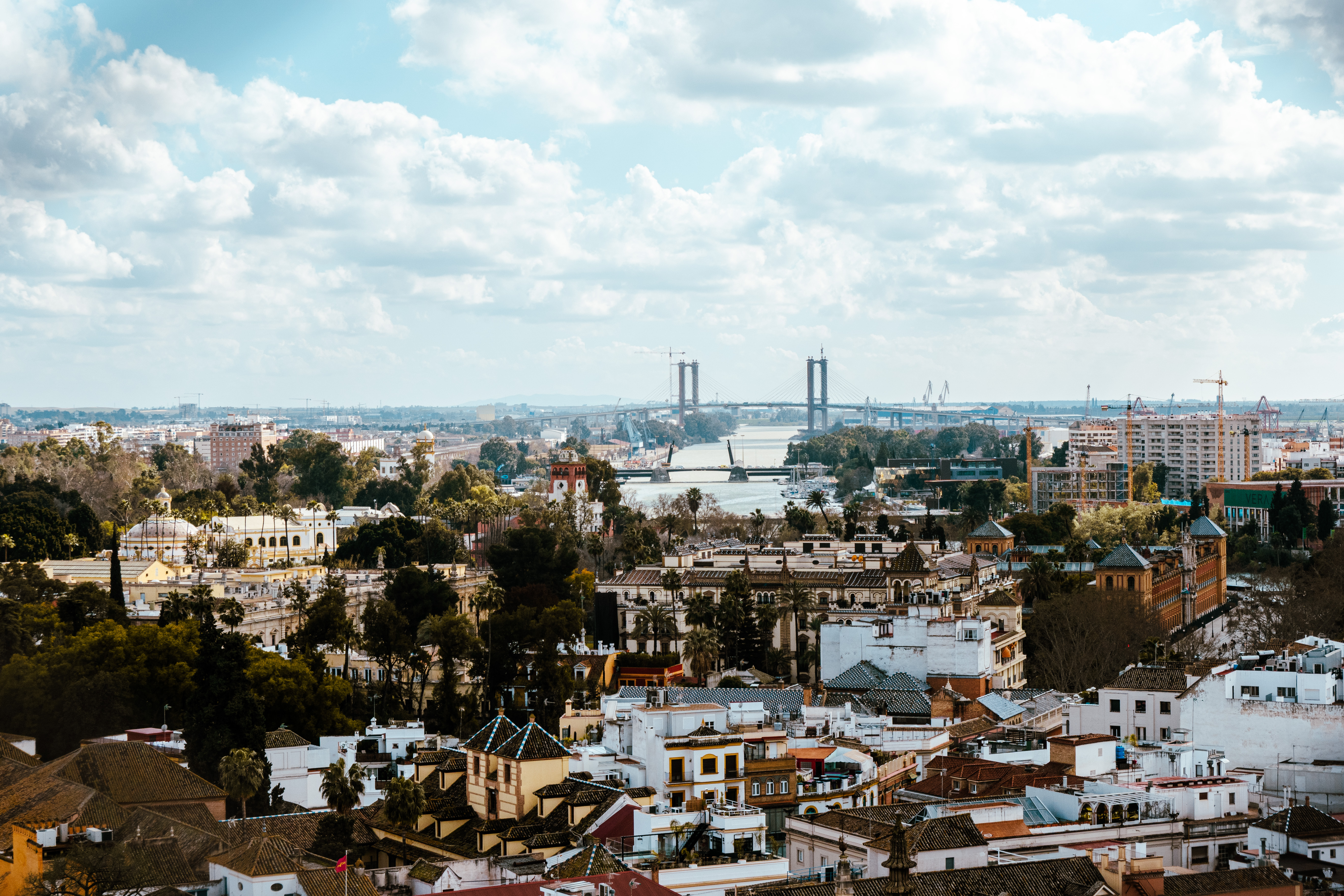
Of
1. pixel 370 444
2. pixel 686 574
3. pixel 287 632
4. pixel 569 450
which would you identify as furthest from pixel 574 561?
pixel 370 444

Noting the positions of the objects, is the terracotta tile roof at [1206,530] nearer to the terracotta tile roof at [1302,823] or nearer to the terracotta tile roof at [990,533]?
the terracotta tile roof at [990,533]

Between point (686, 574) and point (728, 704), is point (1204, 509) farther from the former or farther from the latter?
point (728, 704)

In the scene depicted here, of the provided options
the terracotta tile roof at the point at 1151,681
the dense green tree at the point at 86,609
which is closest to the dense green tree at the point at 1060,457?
the dense green tree at the point at 86,609

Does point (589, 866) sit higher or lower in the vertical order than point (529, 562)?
lower

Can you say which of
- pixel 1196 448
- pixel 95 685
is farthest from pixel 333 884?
pixel 1196 448

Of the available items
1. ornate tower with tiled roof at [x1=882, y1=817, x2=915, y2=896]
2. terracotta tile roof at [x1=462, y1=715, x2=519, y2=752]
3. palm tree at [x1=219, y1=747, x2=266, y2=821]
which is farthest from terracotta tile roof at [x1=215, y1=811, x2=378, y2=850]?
ornate tower with tiled roof at [x1=882, y1=817, x2=915, y2=896]

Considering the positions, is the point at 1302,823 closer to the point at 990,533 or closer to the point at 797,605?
the point at 797,605

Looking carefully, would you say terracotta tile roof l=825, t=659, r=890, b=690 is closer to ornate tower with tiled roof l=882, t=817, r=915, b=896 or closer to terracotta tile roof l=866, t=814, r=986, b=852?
terracotta tile roof l=866, t=814, r=986, b=852
